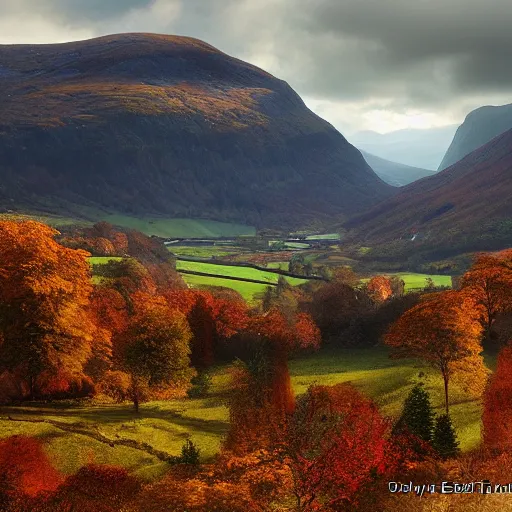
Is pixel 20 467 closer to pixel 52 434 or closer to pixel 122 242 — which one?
pixel 52 434

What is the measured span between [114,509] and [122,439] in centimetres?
1212

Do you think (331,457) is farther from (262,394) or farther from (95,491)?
(262,394)

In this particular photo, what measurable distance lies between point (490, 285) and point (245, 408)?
1829 inches

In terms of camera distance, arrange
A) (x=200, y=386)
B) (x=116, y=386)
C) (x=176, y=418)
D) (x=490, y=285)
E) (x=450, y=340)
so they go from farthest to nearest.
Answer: (x=200, y=386), (x=490, y=285), (x=116, y=386), (x=176, y=418), (x=450, y=340)

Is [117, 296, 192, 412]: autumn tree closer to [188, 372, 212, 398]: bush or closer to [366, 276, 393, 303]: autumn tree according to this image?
[188, 372, 212, 398]: bush

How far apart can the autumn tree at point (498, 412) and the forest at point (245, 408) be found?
15cm

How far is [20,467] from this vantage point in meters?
37.2

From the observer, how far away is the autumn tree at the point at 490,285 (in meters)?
73.8

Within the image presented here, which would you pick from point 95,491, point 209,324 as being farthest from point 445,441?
point 209,324

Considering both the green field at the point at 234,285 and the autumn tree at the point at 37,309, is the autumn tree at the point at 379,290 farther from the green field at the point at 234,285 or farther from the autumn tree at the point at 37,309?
the autumn tree at the point at 37,309

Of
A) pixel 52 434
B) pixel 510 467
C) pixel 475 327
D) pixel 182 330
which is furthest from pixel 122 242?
pixel 510 467

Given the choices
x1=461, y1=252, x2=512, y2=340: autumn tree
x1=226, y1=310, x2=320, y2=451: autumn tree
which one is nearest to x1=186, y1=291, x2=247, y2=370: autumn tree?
x1=226, y1=310, x2=320, y2=451: autumn tree

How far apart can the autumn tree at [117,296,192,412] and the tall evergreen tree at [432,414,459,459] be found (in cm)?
3138

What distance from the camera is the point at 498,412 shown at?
43.8m
